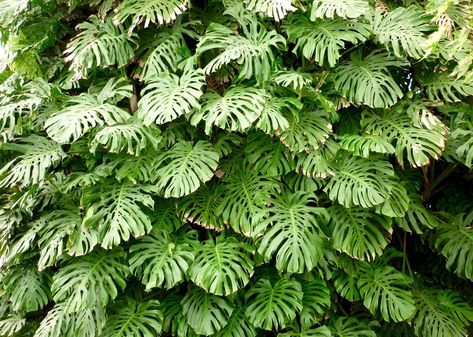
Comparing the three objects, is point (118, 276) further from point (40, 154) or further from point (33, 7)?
point (33, 7)

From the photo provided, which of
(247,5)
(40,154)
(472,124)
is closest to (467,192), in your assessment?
(472,124)

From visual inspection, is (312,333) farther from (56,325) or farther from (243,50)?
(243,50)

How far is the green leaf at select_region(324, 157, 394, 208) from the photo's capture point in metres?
1.96

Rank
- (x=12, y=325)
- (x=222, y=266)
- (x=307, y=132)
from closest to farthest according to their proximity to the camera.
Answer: (x=222, y=266)
(x=307, y=132)
(x=12, y=325)

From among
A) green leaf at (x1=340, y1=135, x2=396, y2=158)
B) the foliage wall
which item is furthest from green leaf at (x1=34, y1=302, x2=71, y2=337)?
green leaf at (x1=340, y1=135, x2=396, y2=158)

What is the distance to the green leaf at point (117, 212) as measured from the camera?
1.85 meters

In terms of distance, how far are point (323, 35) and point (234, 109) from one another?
0.60m

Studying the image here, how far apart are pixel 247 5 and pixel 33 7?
4.24ft

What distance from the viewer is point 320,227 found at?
6.73 ft

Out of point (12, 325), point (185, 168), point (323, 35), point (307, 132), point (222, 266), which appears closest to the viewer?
point (222, 266)

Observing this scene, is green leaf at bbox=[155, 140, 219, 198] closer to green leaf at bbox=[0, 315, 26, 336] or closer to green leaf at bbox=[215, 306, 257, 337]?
green leaf at bbox=[215, 306, 257, 337]

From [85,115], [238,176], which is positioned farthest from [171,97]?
[238,176]

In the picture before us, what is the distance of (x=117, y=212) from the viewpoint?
1.91 metres

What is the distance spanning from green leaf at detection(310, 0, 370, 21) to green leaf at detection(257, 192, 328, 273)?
2.57 feet
